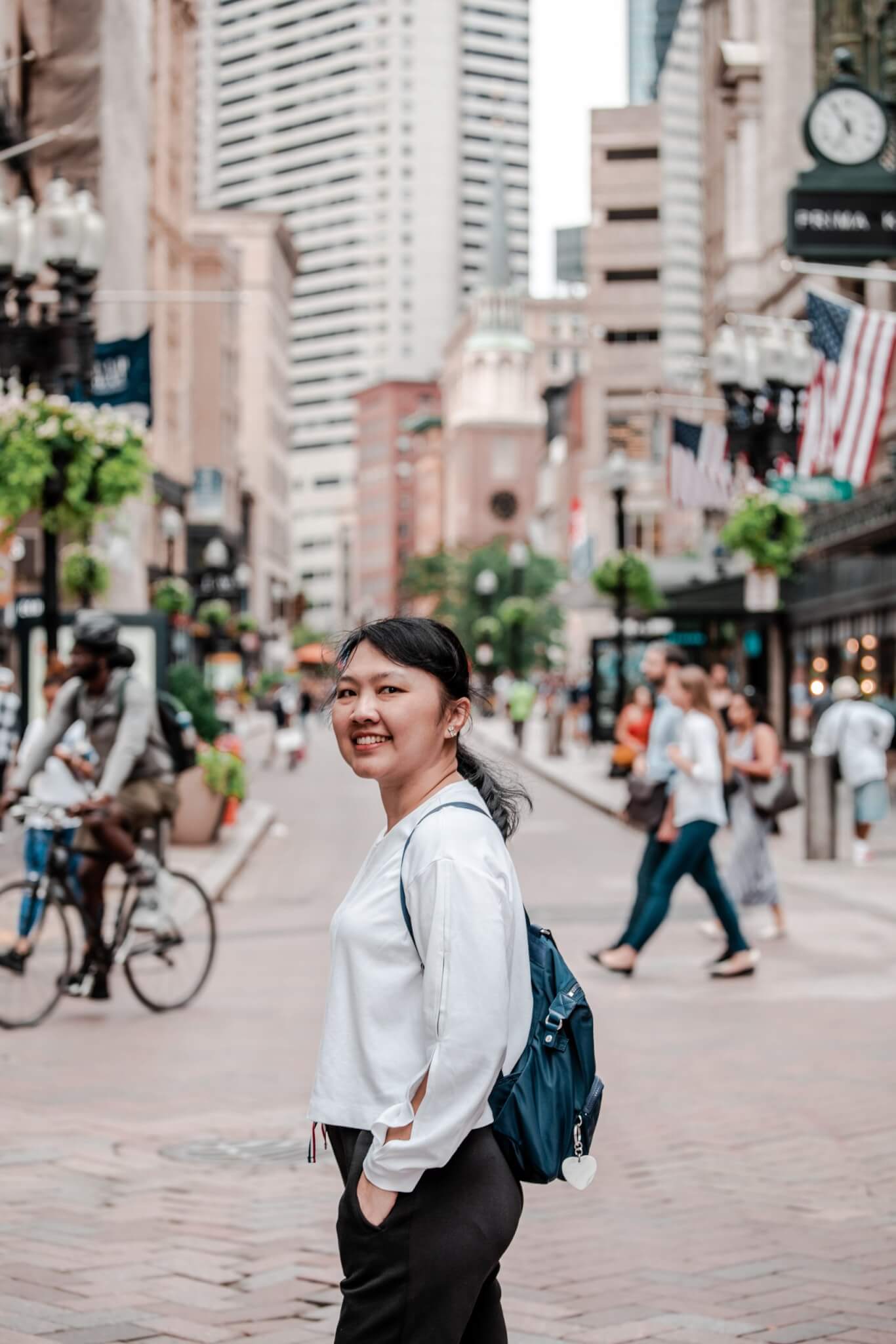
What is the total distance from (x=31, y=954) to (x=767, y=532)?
898 inches

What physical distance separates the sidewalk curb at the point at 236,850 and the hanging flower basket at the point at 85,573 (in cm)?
567

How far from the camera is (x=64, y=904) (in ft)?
33.1

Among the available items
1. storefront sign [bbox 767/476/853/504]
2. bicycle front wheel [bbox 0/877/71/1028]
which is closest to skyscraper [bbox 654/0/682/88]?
storefront sign [bbox 767/476/853/504]

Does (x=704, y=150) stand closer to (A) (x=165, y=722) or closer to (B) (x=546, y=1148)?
(A) (x=165, y=722)

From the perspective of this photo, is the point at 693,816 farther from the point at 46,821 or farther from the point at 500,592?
the point at 500,592

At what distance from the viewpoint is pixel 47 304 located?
19344 millimetres

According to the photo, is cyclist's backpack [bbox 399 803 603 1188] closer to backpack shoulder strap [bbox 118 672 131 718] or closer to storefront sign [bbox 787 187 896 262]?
backpack shoulder strap [bbox 118 672 131 718]

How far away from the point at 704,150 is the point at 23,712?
51914 mm

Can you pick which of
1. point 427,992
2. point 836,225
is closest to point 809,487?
point 836,225

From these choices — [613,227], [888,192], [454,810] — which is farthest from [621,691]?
[613,227]

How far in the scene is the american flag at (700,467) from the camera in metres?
36.7

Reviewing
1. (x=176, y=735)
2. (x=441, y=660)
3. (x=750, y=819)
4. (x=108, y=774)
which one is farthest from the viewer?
(x=750, y=819)

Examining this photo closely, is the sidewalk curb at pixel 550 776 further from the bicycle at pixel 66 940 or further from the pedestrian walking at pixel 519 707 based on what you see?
the bicycle at pixel 66 940

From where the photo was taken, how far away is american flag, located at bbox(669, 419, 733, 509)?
3666cm
